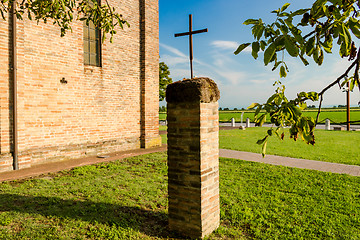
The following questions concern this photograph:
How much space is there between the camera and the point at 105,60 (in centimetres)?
895

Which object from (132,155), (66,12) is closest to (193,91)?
(66,12)

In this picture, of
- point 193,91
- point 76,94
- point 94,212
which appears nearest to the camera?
Answer: point 193,91

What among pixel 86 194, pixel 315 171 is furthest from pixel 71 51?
pixel 315 171

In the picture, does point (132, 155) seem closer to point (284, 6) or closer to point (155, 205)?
point (155, 205)

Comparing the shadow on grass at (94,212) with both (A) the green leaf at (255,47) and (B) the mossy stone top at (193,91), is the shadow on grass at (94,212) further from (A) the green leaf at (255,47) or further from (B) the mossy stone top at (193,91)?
(A) the green leaf at (255,47)

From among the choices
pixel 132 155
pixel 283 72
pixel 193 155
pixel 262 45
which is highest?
pixel 262 45

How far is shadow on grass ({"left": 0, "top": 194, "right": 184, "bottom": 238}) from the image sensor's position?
3.55 meters

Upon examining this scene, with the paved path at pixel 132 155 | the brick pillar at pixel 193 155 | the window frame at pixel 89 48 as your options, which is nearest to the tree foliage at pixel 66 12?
the brick pillar at pixel 193 155

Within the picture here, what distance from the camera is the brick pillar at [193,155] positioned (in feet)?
9.82

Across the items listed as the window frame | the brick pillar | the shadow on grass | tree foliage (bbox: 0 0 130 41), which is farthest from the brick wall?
the brick pillar

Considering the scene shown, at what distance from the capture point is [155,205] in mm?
4328

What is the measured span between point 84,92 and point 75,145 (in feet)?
6.20

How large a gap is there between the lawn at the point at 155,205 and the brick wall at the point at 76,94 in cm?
175

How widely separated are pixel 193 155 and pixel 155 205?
182 cm
